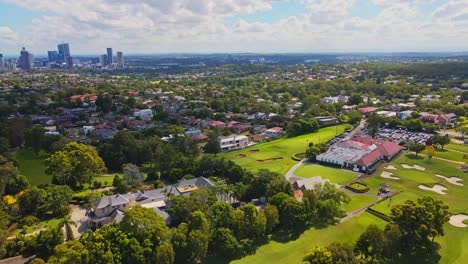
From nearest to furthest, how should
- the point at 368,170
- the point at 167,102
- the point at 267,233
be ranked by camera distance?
the point at 267,233 < the point at 368,170 < the point at 167,102

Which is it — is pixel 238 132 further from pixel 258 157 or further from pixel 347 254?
pixel 347 254

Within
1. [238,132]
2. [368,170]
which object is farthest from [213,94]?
[368,170]

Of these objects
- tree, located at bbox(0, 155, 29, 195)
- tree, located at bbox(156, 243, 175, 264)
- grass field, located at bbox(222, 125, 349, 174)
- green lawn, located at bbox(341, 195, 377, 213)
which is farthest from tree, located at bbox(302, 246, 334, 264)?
tree, located at bbox(0, 155, 29, 195)

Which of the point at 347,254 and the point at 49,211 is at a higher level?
the point at 347,254

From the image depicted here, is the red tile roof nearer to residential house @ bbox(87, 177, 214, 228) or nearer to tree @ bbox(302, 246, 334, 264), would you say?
residential house @ bbox(87, 177, 214, 228)

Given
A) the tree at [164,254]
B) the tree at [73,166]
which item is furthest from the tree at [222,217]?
the tree at [73,166]

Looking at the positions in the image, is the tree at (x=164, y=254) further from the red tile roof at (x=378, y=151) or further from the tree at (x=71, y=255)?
Answer: the red tile roof at (x=378, y=151)
